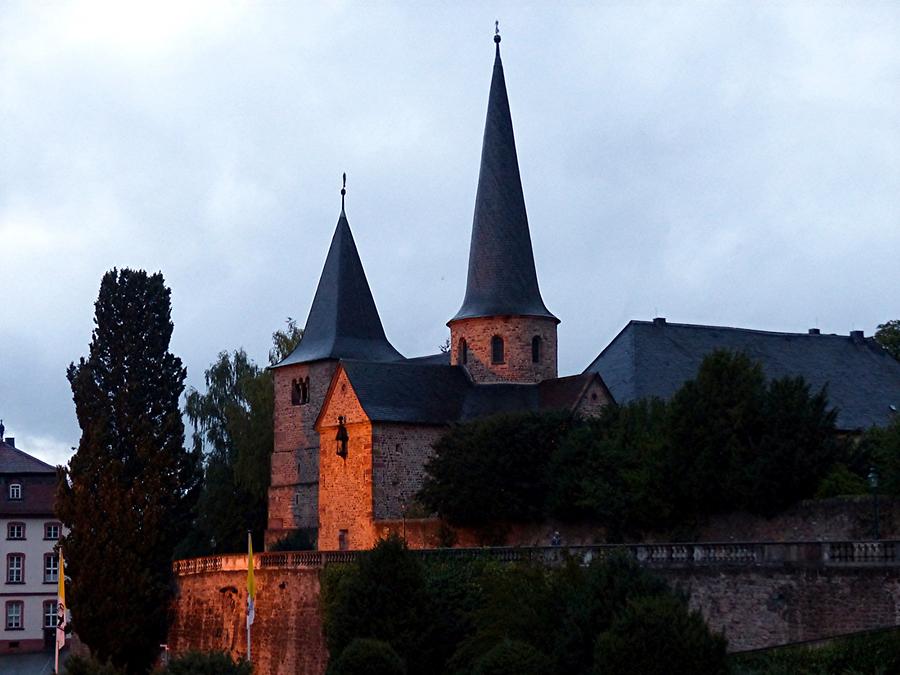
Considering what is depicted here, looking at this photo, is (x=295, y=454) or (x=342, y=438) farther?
(x=295, y=454)

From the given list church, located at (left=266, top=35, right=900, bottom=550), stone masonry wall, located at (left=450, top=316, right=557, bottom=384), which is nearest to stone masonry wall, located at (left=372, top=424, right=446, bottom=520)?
church, located at (left=266, top=35, right=900, bottom=550)

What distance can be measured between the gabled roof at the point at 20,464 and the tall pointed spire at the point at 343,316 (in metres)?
13.5

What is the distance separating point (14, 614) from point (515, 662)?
45.6 metres

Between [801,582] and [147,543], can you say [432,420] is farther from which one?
[801,582]

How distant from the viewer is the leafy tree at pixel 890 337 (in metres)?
68.9

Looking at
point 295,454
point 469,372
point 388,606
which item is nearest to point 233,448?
point 295,454

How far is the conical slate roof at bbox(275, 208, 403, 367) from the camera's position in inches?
2419

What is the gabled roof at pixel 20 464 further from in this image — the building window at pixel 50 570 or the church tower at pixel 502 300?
the church tower at pixel 502 300

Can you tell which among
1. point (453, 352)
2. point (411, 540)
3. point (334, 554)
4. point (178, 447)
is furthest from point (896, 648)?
point (453, 352)

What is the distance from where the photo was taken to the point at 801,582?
87.4 ft

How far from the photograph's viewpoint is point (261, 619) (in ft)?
130

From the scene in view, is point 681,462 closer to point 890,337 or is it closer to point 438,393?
point 438,393

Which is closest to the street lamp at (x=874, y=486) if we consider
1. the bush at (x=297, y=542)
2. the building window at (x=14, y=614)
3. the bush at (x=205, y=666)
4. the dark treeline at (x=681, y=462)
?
the dark treeline at (x=681, y=462)

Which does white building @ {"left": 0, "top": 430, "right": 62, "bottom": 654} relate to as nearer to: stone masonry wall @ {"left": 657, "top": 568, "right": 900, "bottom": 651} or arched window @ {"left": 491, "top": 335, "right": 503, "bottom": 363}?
arched window @ {"left": 491, "top": 335, "right": 503, "bottom": 363}
